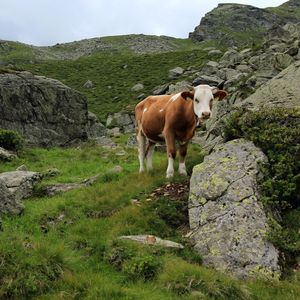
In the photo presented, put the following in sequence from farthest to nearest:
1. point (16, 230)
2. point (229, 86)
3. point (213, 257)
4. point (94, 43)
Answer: point (94, 43)
point (229, 86)
point (16, 230)
point (213, 257)

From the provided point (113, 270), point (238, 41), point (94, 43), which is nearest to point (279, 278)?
point (113, 270)

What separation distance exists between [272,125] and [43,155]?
15.0 m

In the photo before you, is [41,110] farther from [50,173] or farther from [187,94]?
[187,94]

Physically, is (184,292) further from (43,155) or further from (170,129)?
(43,155)

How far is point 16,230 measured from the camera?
1134 cm

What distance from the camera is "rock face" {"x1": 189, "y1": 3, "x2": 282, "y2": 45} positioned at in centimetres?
14750

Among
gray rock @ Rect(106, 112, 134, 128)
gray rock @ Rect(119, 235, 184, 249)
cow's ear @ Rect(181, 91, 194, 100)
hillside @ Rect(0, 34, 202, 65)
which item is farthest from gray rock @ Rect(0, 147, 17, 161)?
hillside @ Rect(0, 34, 202, 65)

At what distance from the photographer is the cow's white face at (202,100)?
13516 millimetres

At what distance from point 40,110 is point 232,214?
23.2m

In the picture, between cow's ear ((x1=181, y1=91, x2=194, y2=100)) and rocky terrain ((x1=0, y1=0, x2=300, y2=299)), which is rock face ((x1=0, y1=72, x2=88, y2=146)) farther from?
cow's ear ((x1=181, y1=91, x2=194, y2=100))

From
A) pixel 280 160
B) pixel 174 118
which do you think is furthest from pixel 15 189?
pixel 280 160

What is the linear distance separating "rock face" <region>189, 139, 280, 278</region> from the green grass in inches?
17.5

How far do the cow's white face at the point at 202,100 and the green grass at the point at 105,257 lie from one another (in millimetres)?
2212

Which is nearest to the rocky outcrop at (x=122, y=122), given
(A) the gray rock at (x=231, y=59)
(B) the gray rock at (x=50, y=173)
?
(A) the gray rock at (x=231, y=59)
